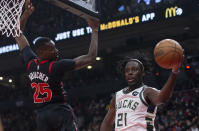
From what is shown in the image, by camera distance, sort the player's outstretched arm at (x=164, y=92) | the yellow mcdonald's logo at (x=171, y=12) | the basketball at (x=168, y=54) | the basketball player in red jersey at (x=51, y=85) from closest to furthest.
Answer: the player's outstretched arm at (x=164, y=92)
the basketball at (x=168, y=54)
the basketball player in red jersey at (x=51, y=85)
the yellow mcdonald's logo at (x=171, y=12)

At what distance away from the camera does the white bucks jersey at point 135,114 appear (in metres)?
3.78

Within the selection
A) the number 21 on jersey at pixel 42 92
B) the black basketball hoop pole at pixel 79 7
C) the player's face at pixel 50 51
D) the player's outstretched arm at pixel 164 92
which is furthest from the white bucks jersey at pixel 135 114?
the black basketball hoop pole at pixel 79 7

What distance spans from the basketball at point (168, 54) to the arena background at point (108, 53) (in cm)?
878

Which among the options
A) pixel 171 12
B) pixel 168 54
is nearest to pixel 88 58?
pixel 168 54

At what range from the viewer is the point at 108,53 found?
61.8ft

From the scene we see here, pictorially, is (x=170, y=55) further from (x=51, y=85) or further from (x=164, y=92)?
(x=51, y=85)

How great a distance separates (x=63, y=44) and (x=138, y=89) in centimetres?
1354

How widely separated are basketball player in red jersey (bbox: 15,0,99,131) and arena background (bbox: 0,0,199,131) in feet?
28.7

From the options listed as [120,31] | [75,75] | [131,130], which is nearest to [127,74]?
[131,130]

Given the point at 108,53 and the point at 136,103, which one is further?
the point at 108,53

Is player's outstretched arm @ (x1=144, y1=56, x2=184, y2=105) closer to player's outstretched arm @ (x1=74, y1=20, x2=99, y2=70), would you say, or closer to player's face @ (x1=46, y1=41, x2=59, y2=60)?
player's outstretched arm @ (x1=74, y1=20, x2=99, y2=70)

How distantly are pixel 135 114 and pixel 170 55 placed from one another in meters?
0.76

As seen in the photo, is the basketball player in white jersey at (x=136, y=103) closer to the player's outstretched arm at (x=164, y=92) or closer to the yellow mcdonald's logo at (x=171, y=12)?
the player's outstretched arm at (x=164, y=92)

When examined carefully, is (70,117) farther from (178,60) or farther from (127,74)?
(178,60)
